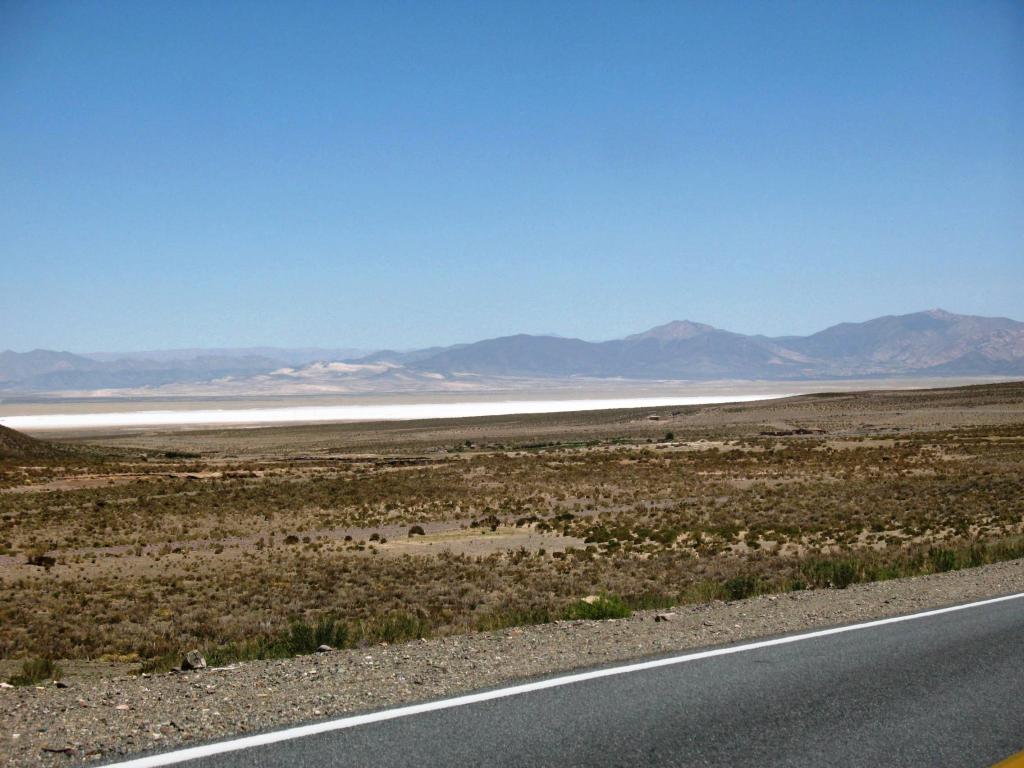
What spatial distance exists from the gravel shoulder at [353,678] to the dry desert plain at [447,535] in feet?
4.26

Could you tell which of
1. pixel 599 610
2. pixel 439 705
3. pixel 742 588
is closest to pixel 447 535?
pixel 742 588

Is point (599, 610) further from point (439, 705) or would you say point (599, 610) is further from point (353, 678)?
point (439, 705)

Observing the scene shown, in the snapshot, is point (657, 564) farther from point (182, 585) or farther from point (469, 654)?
point (469, 654)

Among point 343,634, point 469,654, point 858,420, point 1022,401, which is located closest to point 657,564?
point 343,634

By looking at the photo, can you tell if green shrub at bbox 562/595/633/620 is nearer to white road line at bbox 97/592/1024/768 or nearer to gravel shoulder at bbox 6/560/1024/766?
gravel shoulder at bbox 6/560/1024/766

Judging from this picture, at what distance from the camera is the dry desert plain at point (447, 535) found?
46.5 feet

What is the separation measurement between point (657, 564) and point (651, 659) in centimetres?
1162

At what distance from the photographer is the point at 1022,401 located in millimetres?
86375

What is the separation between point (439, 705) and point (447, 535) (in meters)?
19.9

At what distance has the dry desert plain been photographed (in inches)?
558

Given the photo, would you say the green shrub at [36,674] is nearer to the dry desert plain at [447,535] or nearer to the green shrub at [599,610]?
the dry desert plain at [447,535]

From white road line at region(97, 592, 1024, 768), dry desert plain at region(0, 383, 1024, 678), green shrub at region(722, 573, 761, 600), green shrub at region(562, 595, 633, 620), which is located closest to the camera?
white road line at region(97, 592, 1024, 768)

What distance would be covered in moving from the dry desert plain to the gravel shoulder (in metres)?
1.30

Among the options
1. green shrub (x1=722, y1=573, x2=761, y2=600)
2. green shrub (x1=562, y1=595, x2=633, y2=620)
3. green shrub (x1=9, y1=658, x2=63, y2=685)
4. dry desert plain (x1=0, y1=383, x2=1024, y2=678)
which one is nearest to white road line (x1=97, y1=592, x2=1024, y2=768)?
green shrub (x1=562, y1=595, x2=633, y2=620)
